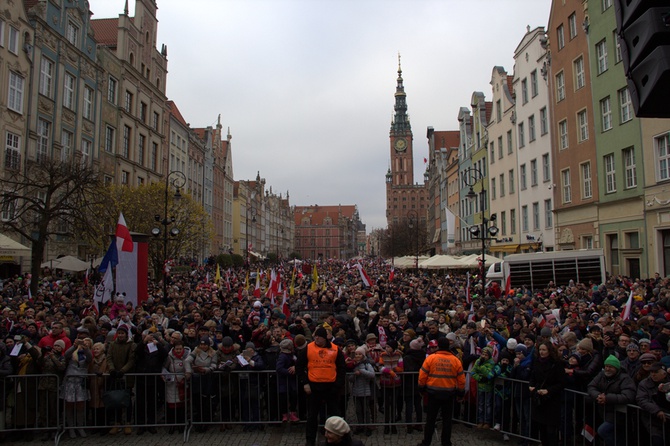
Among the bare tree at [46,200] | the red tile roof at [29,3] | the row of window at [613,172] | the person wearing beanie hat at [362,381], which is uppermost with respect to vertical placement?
the red tile roof at [29,3]

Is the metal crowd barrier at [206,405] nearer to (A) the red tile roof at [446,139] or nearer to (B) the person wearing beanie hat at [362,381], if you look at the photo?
(B) the person wearing beanie hat at [362,381]

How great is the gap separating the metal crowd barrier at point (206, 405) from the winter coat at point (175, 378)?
2 centimetres

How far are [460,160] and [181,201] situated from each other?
3069cm

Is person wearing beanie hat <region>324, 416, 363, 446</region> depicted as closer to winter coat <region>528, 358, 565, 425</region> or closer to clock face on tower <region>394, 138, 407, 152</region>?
winter coat <region>528, 358, 565, 425</region>

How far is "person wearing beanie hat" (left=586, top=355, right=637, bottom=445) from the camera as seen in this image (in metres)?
6.11

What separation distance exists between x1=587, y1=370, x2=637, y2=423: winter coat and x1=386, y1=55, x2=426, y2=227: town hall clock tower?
144303 mm

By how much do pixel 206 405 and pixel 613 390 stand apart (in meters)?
5.87

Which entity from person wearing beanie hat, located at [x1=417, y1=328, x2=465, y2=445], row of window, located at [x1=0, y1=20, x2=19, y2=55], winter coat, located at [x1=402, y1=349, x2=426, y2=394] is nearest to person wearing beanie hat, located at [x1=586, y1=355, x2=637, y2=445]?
person wearing beanie hat, located at [x1=417, y1=328, x2=465, y2=445]

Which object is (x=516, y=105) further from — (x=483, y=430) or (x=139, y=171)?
(x=483, y=430)

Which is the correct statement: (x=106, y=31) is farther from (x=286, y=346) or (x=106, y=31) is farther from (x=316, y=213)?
(x=316, y=213)

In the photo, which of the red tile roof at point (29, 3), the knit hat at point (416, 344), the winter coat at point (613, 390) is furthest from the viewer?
the red tile roof at point (29, 3)

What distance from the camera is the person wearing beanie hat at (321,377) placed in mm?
6988

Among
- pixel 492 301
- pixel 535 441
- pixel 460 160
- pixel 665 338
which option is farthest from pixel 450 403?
pixel 460 160

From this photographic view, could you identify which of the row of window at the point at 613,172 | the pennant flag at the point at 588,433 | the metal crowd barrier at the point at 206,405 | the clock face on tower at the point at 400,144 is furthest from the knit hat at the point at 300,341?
the clock face on tower at the point at 400,144
